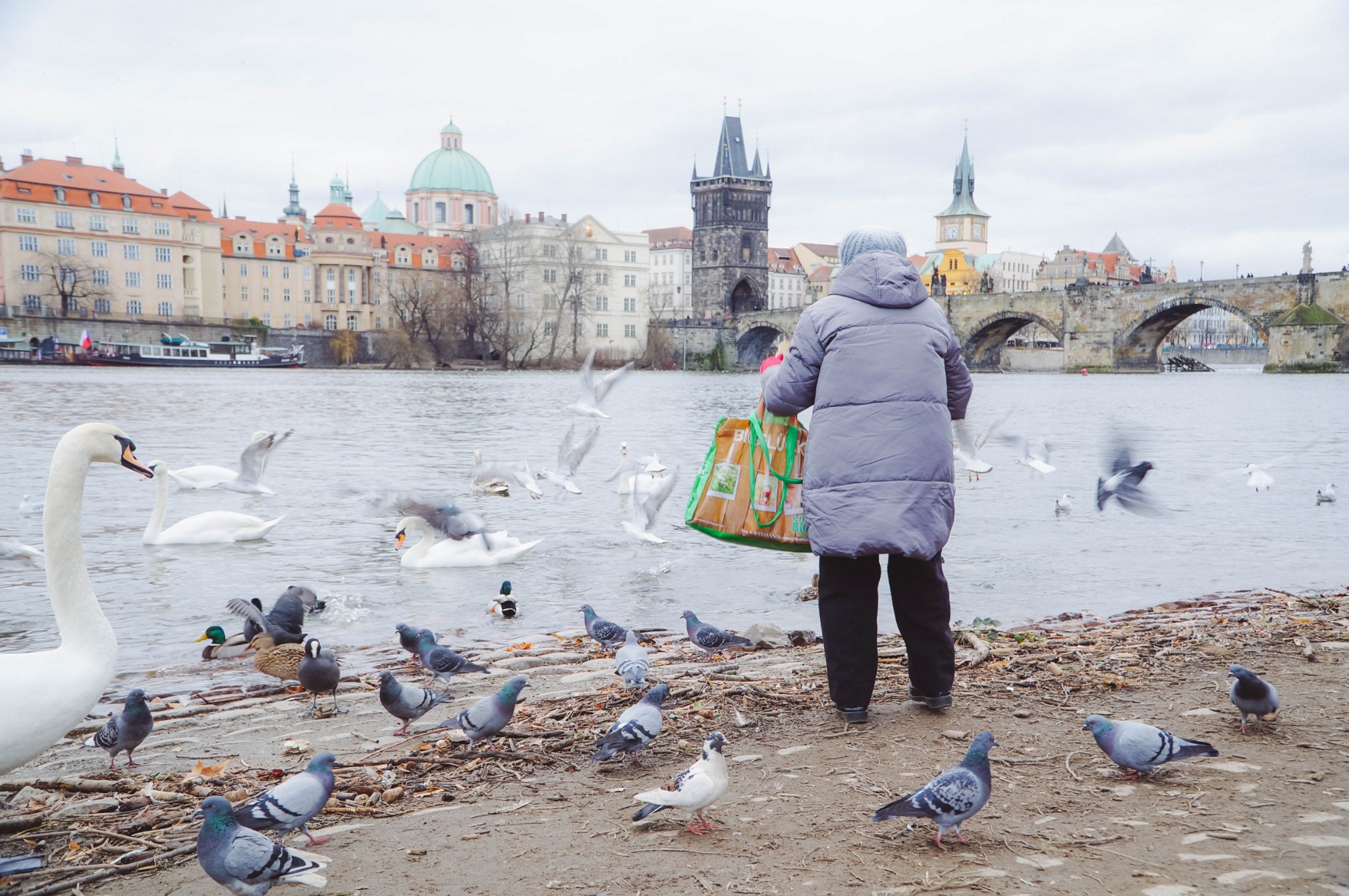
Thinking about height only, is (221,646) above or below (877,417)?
below

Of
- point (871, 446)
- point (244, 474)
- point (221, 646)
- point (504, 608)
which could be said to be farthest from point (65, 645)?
point (244, 474)

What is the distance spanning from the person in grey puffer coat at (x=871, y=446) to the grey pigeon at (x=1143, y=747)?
0.67m

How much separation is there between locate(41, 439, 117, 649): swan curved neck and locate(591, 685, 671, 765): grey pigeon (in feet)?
4.51

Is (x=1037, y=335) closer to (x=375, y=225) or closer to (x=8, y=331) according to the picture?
(x=375, y=225)

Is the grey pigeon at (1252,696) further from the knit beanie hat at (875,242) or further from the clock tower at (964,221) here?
the clock tower at (964,221)

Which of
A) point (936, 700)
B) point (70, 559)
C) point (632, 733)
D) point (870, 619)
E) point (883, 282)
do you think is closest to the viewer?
point (70, 559)

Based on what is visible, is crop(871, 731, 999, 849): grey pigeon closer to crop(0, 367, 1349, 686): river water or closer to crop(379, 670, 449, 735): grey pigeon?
crop(379, 670, 449, 735): grey pigeon

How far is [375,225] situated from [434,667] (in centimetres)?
→ 10452

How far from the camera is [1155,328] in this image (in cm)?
6388

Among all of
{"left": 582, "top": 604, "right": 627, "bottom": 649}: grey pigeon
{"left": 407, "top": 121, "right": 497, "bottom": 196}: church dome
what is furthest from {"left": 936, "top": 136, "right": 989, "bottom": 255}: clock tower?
{"left": 582, "top": 604, "right": 627, "bottom": 649}: grey pigeon

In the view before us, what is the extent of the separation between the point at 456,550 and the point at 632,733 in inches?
194

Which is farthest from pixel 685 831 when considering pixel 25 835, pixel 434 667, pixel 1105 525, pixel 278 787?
pixel 1105 525

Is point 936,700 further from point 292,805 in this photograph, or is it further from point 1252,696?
point 292,805

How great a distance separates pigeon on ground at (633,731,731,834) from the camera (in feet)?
8.59
